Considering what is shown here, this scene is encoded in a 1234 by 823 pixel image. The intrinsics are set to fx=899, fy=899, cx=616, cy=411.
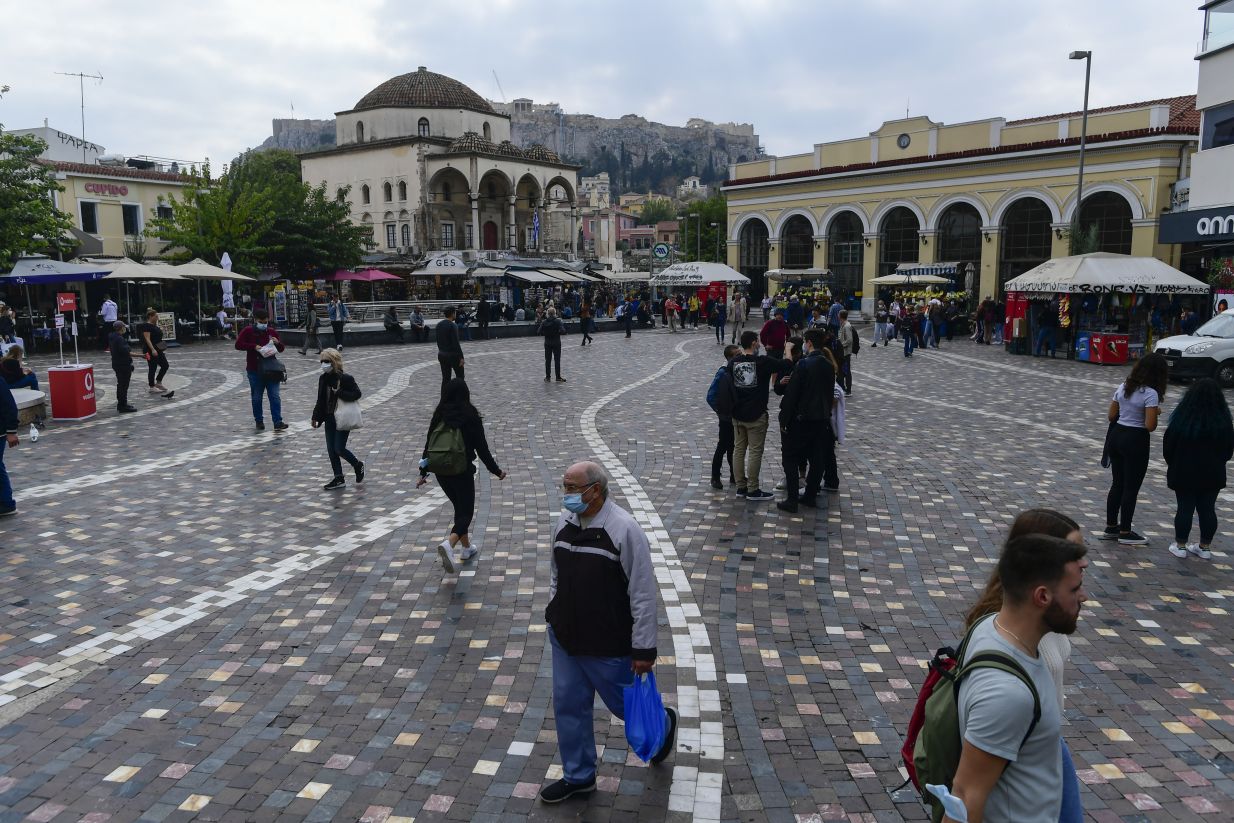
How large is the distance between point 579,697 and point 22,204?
29.3 metres

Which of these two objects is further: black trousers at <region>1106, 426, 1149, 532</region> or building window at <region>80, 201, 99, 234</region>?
building window at <region>80, 201, 99, 234</region>

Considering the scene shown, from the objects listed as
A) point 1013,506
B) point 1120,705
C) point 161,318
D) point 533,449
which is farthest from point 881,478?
point 161,318

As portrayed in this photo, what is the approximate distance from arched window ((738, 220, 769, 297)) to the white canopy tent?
28264 mm

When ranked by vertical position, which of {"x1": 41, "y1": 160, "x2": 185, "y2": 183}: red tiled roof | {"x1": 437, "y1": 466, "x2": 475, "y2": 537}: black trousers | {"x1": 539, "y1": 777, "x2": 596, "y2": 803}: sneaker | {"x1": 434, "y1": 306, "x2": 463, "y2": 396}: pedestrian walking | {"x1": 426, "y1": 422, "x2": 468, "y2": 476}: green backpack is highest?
{"x1": 41, "y1": 160, "x2": 185, "y2": 183}: red tiled roof

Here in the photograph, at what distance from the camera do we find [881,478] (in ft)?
35.7

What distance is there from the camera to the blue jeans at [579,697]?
4.36 m

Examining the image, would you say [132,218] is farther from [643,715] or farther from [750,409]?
[643,715]

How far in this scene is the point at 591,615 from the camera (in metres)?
4.27

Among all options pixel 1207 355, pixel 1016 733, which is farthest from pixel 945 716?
pixel 1207 355

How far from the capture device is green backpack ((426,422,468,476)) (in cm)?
764

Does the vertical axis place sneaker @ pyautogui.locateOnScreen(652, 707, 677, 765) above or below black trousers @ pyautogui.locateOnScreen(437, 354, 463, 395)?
below

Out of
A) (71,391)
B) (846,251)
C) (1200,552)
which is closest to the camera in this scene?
(1200,552)

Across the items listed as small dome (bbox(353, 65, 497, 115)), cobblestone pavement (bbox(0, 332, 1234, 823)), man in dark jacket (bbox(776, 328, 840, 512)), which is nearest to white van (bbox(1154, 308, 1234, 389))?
cobblestone pavement (bbox(0, 332, 1234, 823))

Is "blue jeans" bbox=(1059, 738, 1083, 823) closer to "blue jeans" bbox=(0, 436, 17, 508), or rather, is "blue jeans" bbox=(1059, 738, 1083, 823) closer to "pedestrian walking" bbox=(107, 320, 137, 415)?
"blue jeans" bbox=(0, 436, 17, 508)
